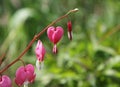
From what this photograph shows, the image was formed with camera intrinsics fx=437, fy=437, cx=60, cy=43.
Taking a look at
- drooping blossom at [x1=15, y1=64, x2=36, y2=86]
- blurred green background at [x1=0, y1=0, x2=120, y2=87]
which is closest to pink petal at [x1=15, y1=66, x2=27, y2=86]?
drooping blossom at [x1=15, y1=64, x2=36, y2=86]

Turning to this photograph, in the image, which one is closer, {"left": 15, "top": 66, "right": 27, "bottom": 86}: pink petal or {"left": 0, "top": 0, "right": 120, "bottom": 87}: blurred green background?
{"left": 15, "top": 66, "right": 27, "bottom": 86}: pink petal

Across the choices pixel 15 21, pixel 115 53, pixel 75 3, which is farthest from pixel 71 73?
pixel 75 3

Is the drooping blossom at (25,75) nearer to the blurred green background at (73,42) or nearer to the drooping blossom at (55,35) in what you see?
the drooping blossom at (55,35)

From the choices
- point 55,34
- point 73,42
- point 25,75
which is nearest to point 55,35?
point 55,34

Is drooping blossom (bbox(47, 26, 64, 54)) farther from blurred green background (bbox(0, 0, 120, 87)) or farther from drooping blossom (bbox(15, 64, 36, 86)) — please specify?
blurred green background (bbox(0, 0, 120, 87))

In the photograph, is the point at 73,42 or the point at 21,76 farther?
the point at 73,42

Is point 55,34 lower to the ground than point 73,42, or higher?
lower

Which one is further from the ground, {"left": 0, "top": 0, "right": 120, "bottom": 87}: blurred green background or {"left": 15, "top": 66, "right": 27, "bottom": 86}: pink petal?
{"left": 0, "top": 0, "right": 120, "bottom": 87}: blurred green background

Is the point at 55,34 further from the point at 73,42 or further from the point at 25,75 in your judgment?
the point at 73,42

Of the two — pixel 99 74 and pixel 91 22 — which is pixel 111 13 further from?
pixel 99 74
